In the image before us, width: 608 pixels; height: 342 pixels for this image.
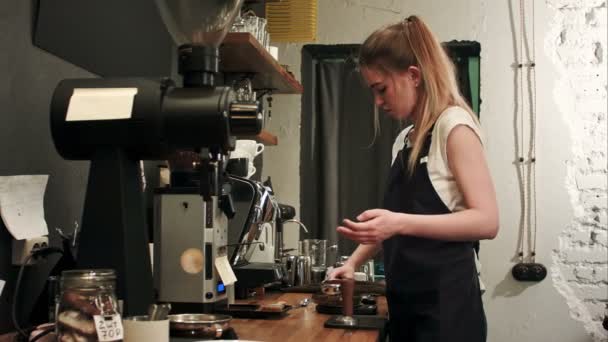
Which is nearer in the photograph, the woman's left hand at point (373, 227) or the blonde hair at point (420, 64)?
the woman's left hand at point (373, 227)

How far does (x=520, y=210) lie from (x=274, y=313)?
2235 mm

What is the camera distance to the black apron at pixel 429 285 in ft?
5.64

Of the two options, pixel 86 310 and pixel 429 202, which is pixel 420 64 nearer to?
pixel 429 202

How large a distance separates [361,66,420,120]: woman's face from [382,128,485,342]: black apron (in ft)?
0.52

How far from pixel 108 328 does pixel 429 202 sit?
3.66ft

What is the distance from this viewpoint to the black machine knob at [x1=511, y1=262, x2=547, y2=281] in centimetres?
356

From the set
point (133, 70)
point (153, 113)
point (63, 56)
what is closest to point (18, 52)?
→ point (63, 56)

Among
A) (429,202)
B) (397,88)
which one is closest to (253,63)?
(397,88)

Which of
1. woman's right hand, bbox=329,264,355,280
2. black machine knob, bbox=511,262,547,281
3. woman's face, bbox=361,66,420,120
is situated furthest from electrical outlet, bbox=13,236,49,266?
black machine knob, bbox=511,262,547,281

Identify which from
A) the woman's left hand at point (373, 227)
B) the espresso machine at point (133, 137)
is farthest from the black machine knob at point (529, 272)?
the espresso machine at point (133, 137)

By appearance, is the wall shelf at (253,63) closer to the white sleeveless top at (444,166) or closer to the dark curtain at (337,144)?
the dark curtain at (337,144)

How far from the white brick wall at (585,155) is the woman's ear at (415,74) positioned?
2.04 metres

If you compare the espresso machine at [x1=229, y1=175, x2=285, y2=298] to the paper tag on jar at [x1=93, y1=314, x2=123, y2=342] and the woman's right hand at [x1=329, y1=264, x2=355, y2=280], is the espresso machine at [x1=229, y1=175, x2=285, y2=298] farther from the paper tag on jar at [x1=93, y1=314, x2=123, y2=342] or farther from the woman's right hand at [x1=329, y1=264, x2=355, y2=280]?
the paper tag on jar at [x1=93, y1=314, x2=123, y2=342]

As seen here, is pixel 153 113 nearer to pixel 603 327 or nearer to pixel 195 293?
pixel 195 293
